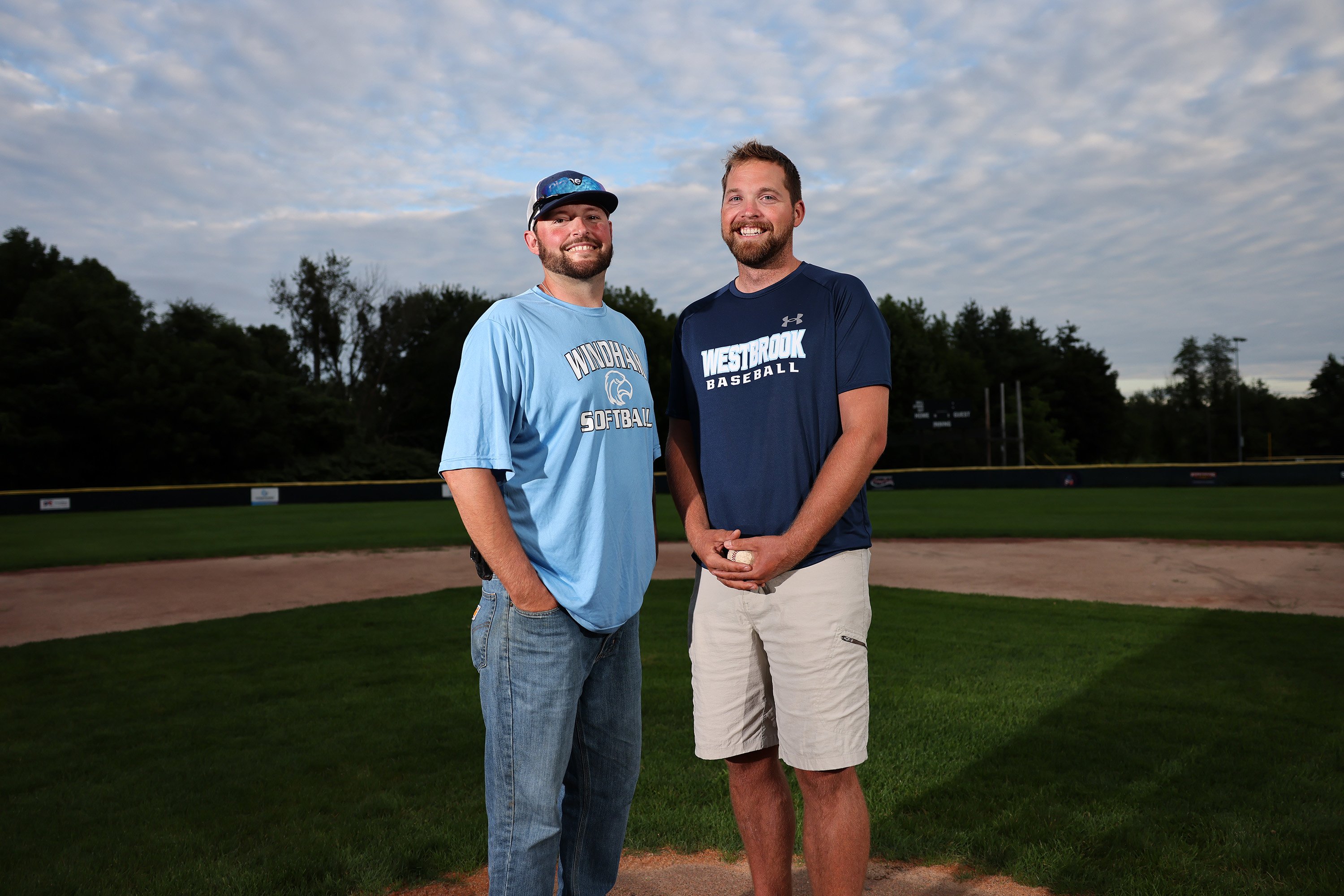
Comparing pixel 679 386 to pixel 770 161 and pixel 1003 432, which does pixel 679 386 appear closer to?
pixel 770 161

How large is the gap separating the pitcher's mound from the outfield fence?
87.2ft

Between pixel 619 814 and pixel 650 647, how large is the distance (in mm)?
4611

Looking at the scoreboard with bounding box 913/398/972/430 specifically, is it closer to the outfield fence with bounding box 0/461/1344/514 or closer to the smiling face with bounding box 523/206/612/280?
the outfield fence with bounding box 0/461/1344/514

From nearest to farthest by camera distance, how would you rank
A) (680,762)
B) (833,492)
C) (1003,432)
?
(833,492) < (680,762) < (1003,432)

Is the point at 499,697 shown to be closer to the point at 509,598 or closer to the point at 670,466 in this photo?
the point at 509,598

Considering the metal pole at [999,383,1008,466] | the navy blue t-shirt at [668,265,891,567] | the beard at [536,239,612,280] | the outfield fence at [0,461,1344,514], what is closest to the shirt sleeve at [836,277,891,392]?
the navy blue t-shirt at [668,265,891,567]

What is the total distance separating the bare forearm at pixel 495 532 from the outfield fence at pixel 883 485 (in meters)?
28.0

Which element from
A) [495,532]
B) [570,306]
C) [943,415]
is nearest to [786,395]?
[570,306]

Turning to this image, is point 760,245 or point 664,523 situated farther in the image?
point 664,523

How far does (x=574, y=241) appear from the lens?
2.43 metres

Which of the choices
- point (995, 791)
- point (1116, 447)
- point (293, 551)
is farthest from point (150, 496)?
point (1116, 447)

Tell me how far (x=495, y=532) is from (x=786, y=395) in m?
0.90

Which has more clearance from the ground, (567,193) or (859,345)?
(567,193)

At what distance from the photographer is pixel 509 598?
222 cm
